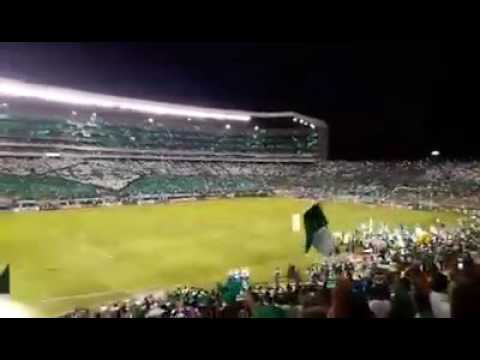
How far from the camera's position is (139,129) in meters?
4.64

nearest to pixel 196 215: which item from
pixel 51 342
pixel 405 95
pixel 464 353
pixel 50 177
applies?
pixel 50 177

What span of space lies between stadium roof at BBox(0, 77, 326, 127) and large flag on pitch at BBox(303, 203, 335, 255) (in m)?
→ 0.72

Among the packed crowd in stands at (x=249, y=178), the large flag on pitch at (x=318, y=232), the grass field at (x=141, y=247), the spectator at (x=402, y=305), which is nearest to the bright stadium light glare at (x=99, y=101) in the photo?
the packed crowd in stands at (x=249, y=178)

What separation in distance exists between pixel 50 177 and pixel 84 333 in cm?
119

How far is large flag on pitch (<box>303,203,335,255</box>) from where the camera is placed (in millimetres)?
4477

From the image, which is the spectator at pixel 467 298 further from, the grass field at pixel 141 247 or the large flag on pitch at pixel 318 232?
the large flag on pitch at pixel 318 232

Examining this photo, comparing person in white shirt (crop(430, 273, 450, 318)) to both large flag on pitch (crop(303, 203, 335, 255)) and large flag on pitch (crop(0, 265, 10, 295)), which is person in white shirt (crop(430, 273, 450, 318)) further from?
large flag on pitch (crop(0, 265, 10, 295))

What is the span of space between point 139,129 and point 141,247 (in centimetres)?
89

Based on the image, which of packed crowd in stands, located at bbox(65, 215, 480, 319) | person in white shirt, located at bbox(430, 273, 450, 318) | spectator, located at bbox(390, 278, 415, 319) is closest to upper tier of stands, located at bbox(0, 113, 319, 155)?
packed crowd in stands, located at bbox(65, 215, 480, 319)

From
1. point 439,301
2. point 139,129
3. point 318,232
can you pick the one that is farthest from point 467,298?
point 139,129

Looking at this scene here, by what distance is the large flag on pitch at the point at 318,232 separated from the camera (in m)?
4.48

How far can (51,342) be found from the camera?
14.9 feet

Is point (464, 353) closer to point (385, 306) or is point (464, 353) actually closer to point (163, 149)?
point (385, 306)

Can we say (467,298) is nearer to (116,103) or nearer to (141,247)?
(141,247)
